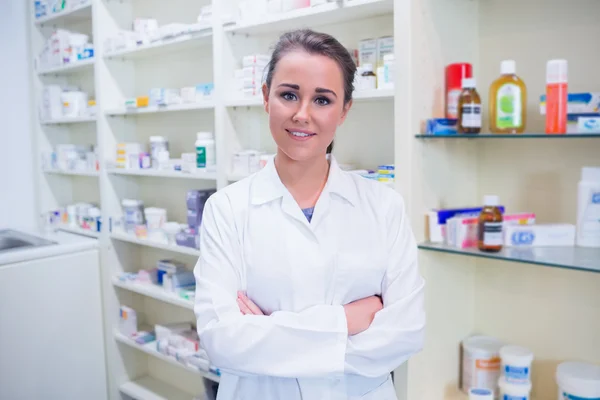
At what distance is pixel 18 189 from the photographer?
150 inches

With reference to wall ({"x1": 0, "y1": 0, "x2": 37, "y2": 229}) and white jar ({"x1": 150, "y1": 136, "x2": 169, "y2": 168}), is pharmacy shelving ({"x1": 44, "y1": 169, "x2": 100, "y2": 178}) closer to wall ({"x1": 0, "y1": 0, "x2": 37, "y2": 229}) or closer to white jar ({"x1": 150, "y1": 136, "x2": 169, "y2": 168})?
wall ({"x1": 0, "y1": 0, "x2": 37, "y2": 229})

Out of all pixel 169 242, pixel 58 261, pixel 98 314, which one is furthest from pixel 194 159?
pixel 98 314

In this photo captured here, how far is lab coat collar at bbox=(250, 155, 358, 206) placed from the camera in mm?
1439

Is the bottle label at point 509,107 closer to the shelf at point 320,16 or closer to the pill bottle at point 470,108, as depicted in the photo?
the pill bottle at point 470,108

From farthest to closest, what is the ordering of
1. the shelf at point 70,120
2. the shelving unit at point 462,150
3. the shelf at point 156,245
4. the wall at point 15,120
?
the wall at point 15,120 < the shelf at point 70,120 < the shelf at point 156,245 < the shelving unit at point 462,150

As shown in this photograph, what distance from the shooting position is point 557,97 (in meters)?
1.60

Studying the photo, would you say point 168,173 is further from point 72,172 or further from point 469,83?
point 469,83

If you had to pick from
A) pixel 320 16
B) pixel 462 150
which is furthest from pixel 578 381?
pixel 320 16

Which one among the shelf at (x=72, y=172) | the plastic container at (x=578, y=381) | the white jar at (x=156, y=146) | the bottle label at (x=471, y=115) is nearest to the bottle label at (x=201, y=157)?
the white jar at (x=156, y=146)

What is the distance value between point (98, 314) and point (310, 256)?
2.21 meters

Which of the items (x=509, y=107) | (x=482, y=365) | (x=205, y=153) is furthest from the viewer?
(x=205, y=153)

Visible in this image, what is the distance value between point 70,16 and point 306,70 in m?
2.81

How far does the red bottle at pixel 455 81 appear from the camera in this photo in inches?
73.1

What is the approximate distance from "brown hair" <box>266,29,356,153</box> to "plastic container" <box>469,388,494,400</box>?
1.12 meters
